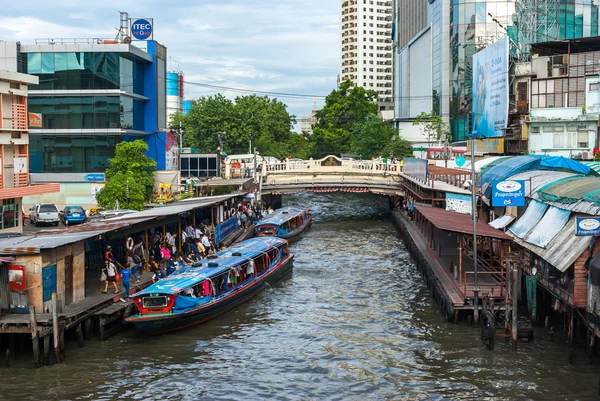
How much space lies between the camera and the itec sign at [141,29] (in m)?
61.7

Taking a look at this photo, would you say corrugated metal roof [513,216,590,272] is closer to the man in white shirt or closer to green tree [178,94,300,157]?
the man in white shirt

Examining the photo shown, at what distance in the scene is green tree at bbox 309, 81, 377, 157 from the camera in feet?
362

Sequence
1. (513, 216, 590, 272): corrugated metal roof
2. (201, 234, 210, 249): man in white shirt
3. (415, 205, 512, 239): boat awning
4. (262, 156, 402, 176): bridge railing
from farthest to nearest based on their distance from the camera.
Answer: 1. (262, 156, 402, 176): bridge railing
2. (201, 234, 210, 249): man in white shirt
3. (415, 205, 512, 239): boat awning
4. (513, 216, 590, 272): corrugated metal roof

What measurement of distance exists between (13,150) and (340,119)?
7986 centimetres

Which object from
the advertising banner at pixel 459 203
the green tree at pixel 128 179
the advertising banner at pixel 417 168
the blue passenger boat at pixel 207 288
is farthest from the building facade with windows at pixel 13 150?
the advertising banner at pixel 417 168

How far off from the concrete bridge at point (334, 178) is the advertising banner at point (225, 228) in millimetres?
13981

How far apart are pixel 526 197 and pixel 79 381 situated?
20.4 m

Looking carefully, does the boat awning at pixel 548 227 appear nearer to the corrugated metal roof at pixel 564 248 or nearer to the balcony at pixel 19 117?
the corrugated metal roof at pixel 564 248

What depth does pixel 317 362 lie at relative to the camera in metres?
23.5

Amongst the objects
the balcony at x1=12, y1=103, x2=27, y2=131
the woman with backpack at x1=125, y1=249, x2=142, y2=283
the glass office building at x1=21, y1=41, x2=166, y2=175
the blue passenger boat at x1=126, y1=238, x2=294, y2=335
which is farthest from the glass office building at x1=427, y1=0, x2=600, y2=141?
the woman with backpack at x1=125, y1=249, x2=142, y2=283

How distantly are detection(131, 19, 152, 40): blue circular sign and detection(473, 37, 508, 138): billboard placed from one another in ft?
105

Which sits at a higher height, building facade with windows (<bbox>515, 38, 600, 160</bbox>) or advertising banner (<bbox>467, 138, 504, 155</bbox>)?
building facade with windows (<bbox>515, 38, 600, 160</bbox>)

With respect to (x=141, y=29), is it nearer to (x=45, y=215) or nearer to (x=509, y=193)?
(x=45, y=215)

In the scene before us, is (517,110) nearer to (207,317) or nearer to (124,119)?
(124,119)
